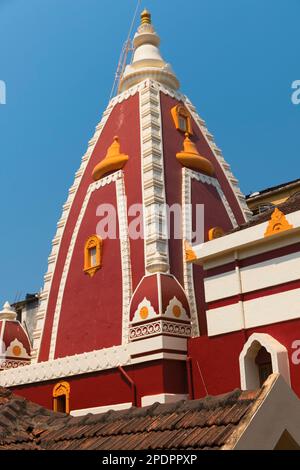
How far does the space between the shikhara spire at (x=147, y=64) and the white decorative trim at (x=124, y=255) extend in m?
3.58

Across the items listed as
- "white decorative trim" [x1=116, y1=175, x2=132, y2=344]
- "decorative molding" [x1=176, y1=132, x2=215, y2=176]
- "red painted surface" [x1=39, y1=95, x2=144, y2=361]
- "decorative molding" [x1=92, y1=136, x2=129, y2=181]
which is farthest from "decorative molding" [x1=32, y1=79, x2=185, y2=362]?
"white decorative trim" [x1=116, y1=175, x2=132, y2=344]

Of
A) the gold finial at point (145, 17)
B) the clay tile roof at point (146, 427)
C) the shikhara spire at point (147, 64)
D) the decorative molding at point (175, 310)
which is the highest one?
the gold finial at point (145, 17)

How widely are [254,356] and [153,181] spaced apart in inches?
198

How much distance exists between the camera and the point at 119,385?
12828 millimetres

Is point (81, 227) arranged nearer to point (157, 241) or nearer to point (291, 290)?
point (157, 241)

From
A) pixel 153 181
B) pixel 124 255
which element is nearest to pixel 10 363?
pixel 124 255

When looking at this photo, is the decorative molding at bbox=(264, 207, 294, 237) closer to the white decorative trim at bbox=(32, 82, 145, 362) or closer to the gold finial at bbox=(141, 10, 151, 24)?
the white decorative trim at bbox=(32, 82, 145, 362)

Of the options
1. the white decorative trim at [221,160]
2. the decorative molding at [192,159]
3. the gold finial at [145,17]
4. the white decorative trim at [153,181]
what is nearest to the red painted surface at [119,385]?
the white decorative trim at [153,181]

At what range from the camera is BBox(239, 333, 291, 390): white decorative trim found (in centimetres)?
1058

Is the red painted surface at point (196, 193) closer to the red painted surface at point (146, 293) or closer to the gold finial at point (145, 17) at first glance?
the red painted surface at point (146, 293)

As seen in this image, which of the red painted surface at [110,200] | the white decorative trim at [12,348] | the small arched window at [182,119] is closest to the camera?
the red painted surface at [110,200]

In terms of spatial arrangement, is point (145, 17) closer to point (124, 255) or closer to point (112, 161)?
point (112, 161)

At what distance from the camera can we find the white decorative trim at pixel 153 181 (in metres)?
13.4
